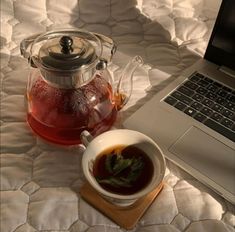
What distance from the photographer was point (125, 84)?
572 mm

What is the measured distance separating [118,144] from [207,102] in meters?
0.17

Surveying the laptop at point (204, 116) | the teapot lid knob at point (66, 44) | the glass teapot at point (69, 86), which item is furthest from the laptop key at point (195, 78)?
the teapot lid knob at point (66, 44)

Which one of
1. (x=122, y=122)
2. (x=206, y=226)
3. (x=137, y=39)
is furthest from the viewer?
(x=137, y=39)

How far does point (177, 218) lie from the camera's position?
0.42 m

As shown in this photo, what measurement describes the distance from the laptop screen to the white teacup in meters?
0.23

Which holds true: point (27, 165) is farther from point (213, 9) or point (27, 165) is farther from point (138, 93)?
point (213, 9)

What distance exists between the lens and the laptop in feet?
1.50

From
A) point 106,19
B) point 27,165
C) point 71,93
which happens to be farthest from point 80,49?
point 106,19

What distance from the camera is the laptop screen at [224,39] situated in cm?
53

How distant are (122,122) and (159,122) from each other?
0.06 metres

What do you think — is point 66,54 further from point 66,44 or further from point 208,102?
point 208,102

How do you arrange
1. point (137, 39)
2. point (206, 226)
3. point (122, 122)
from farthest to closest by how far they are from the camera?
point (137, 39), point (122, 122), point (206, 226)

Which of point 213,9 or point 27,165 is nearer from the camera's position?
point 27,165

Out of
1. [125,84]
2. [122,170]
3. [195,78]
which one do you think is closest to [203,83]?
[195,78]
